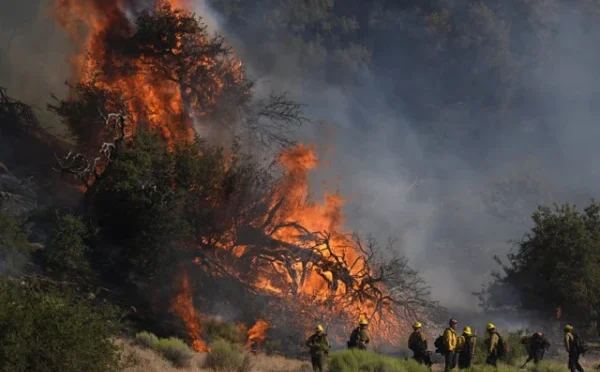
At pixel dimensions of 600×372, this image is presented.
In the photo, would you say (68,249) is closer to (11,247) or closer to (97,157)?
(11,247)

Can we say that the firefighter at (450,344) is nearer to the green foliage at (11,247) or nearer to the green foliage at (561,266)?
the green foliage at (561,266)

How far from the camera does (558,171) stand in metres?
98.1

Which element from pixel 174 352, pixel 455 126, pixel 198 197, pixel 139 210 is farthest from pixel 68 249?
pixel 455 126

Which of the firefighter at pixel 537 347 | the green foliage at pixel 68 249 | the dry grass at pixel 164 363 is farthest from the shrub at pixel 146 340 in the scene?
the firefighter at pixel 537 347

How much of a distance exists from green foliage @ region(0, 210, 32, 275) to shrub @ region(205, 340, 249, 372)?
777 cm

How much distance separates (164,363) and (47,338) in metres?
5.99

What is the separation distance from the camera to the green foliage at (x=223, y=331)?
22730 mm

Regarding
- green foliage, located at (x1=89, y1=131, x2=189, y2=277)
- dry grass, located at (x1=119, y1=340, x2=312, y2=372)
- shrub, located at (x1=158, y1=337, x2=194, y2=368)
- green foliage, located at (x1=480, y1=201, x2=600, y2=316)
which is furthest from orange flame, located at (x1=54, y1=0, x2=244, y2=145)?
green foliage, located at (x1=480, y1=201, x2=600, y2=316)

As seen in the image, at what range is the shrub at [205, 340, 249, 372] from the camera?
58.6 feet

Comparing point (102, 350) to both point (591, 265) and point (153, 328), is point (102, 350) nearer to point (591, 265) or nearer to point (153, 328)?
point (153, 328)

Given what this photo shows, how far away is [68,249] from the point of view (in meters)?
22.5

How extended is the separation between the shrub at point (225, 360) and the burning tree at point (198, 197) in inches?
145

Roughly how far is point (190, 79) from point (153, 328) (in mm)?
14084

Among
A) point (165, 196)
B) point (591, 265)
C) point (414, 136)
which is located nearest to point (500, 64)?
point (414, 136)
